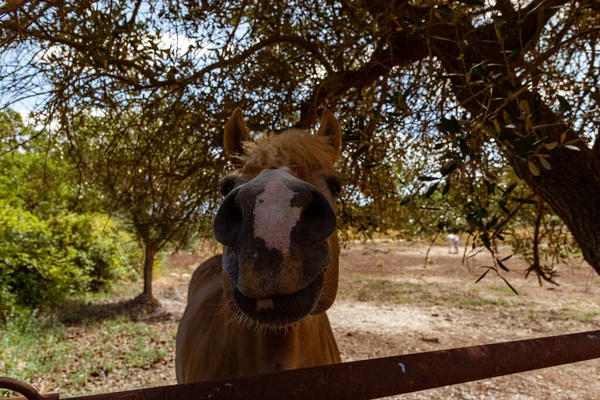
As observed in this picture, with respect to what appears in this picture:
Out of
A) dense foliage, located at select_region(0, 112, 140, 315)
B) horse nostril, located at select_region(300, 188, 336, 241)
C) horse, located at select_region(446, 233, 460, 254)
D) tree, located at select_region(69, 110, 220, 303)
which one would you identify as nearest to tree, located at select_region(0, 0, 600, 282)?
tree, located at select_region(69, 110, 220, 303)

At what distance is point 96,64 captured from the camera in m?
2.87

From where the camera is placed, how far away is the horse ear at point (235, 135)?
2305mm

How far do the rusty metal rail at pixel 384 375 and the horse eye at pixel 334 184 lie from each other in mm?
1010

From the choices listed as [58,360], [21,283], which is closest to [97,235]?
[21,283]

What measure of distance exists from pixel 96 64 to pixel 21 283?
8573mm

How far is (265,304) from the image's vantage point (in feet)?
4.42

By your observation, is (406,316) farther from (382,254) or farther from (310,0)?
(382,254)

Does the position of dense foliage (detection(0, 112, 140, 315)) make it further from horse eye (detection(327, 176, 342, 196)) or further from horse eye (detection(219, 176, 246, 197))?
horse eye (detection(327, 176, 342, 196))

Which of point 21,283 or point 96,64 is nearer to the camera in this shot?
A: point 96,64

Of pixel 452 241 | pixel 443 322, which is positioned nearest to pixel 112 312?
pixel 443 322

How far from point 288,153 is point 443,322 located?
29.9 feet

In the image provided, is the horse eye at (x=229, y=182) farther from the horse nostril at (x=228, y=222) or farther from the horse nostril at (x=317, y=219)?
the horse nostril at (x=317, y=219)

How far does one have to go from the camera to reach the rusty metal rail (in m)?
0.94

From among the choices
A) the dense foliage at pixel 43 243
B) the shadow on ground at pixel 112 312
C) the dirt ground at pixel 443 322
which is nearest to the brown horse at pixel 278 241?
the dirt ground at pixel 443 322
